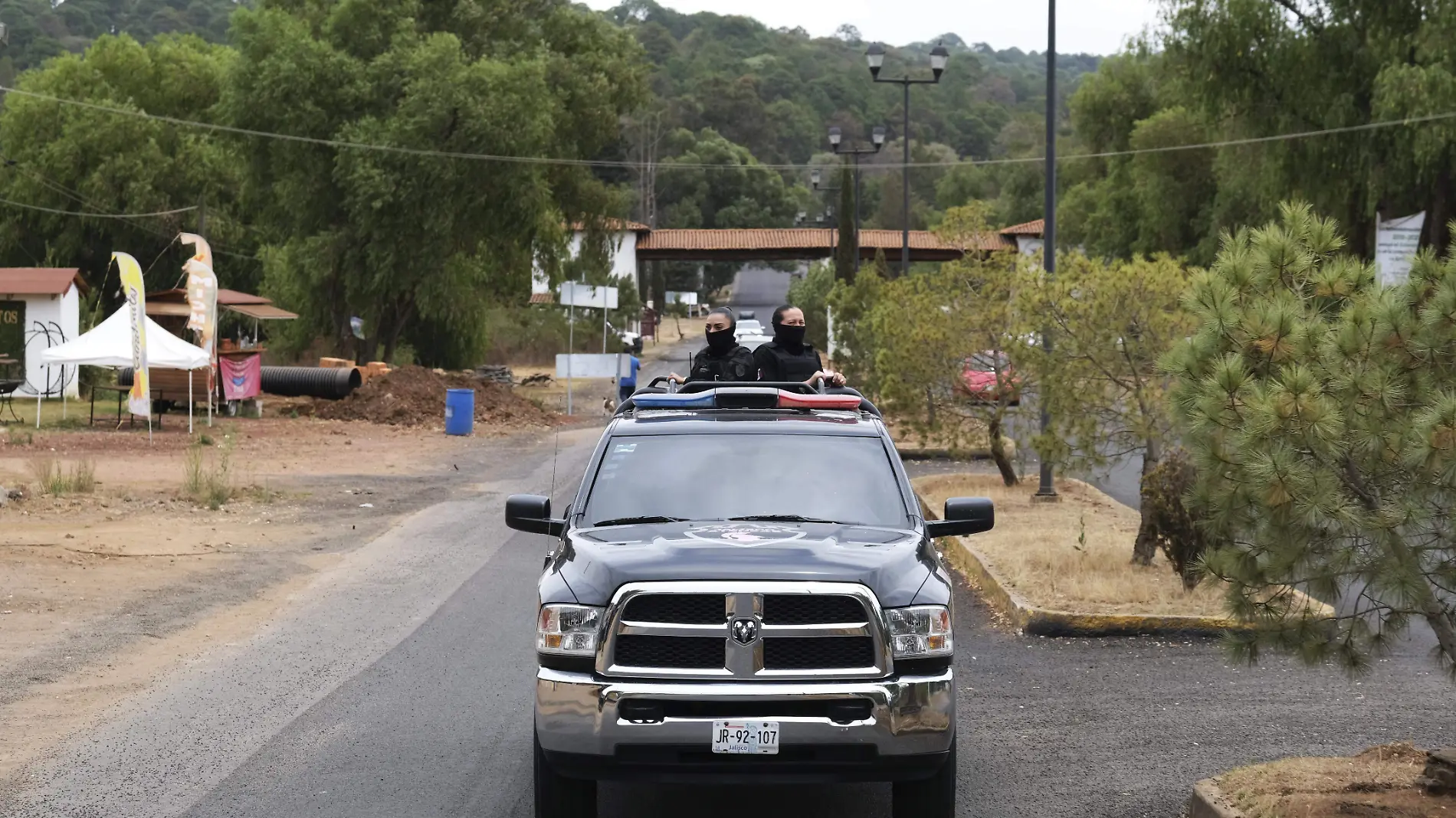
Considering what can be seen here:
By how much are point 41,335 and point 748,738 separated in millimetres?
38457

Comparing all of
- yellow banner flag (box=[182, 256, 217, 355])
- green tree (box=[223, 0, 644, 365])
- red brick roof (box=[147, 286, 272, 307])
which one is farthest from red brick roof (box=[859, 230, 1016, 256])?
yellow banner flag (box=[182, 256, 217, 355])

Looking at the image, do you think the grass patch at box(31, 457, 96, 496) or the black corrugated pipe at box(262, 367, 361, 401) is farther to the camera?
the black corrugated pipe at box(262, 367, 361, 401)

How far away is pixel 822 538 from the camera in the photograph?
655 cm

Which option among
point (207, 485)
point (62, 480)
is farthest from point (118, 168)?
point (207, 485)

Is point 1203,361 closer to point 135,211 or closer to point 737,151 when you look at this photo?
point 135,211

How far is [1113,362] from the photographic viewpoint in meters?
14.6

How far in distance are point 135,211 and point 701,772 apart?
57.2 meters

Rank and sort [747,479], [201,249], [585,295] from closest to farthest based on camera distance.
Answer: [747,479], [201,249], [585,295]

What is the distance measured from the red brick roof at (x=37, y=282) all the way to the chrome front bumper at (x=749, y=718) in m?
37.6

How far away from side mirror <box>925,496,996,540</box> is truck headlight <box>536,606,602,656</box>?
1844 millimetres

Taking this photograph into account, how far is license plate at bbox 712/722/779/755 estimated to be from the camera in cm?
585

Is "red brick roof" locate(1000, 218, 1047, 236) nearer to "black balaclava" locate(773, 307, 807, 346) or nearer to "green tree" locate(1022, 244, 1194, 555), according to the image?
"green tree" locate(1022, 244, 1194, 555)

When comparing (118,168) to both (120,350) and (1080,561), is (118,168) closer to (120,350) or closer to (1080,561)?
(120,350)

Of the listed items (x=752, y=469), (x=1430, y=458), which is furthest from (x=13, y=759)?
(x=1430, y=458)
